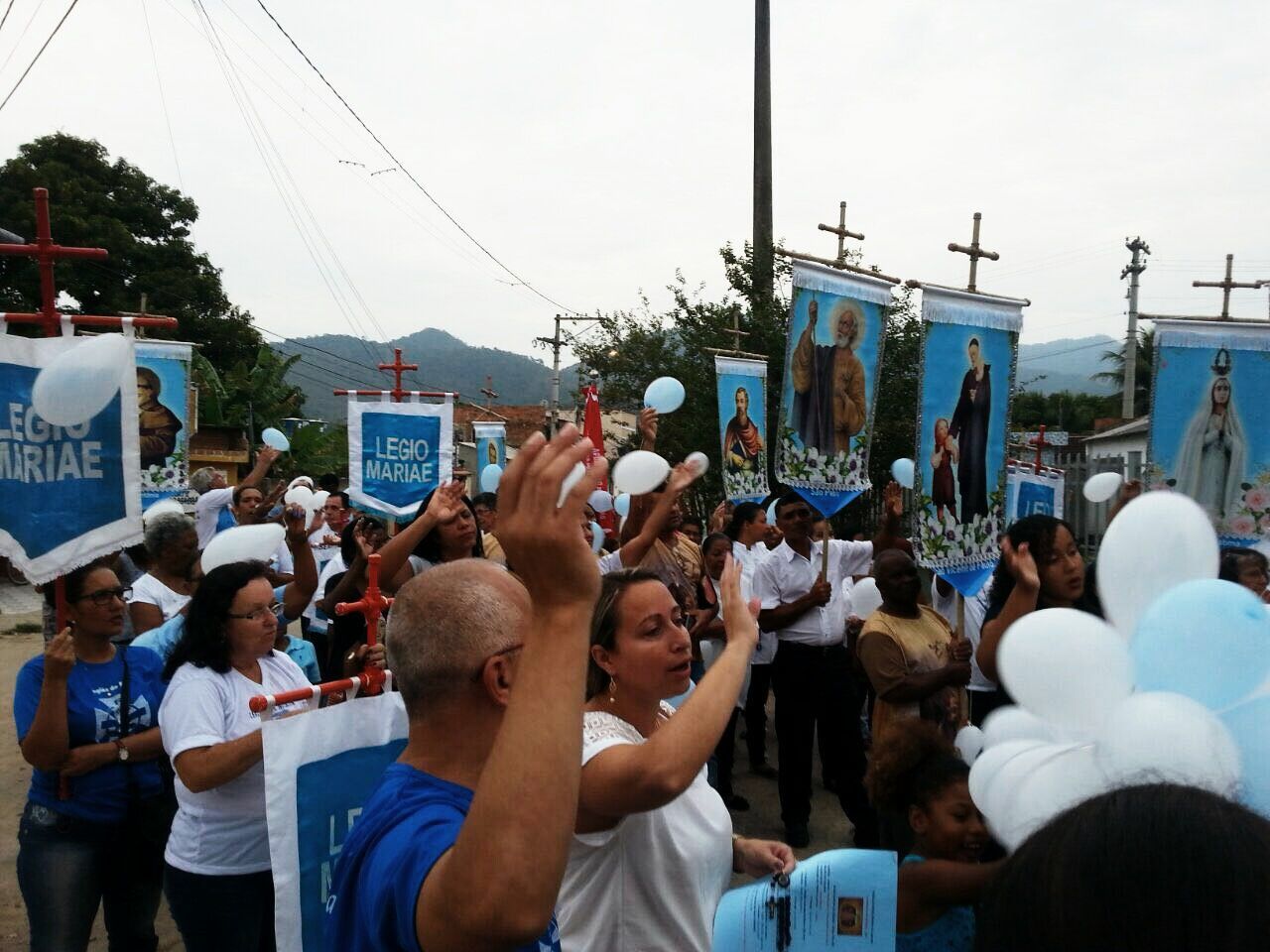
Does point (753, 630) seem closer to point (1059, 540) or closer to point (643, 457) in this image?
point (1059, 540)

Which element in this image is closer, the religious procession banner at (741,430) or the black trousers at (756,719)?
the black trousers at (756,719)

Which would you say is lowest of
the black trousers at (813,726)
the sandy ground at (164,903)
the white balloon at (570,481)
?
the sandy ground at (164,903)

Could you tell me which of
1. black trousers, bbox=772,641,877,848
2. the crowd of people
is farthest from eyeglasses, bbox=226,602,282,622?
black trousers, bbox=772,641,877,848

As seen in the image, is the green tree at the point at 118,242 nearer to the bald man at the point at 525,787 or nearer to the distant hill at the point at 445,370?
the bald man at the point at 525,787

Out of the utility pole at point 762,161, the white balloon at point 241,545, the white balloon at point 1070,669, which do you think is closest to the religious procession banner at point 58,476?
the white balloon at point 241,545

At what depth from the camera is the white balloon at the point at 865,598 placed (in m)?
6.26

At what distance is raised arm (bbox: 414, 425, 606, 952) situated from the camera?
104 cm

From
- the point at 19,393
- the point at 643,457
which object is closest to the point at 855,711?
the point at 643,457

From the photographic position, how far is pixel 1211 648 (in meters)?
1.74

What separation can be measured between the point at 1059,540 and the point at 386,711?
2679 millimetres

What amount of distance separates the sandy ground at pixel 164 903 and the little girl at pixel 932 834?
1772 mm

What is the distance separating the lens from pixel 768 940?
74.9 inches

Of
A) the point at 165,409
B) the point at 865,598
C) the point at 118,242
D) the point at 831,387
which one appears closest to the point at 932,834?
the point at 831,387

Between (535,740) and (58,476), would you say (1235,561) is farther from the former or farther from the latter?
(58,476)
